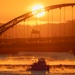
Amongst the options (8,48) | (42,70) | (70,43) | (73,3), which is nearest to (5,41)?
(8,48)

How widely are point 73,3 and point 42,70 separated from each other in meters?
33.3

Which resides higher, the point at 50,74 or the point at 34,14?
the point at 34,14

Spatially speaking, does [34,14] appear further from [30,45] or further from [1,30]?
[30,45]

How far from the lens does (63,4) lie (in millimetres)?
85312

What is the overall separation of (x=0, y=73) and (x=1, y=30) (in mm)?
31437

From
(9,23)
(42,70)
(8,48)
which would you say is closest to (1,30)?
(9,23)

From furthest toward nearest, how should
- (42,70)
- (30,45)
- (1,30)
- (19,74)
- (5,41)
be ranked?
(1,30) < (5,41) < (30,45) < (42,70) < (19,74)

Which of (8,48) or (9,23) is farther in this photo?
(9,23)

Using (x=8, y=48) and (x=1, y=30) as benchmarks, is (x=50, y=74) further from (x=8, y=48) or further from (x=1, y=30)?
(x=1, y=30)

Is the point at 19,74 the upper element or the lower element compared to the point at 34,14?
lower

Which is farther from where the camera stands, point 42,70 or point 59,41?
point 59,41

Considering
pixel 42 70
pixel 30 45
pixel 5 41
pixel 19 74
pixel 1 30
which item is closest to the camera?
pixel 19 74

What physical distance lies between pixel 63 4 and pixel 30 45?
50.6 ft

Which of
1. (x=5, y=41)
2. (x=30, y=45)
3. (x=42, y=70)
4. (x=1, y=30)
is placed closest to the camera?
(x=42, y=70)
